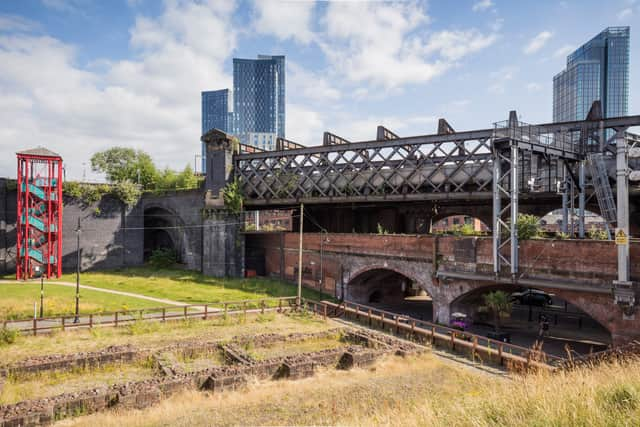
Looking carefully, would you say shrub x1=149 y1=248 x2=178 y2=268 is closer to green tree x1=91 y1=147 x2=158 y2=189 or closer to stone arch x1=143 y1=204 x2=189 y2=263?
stone arch x1=143 y1=204 x2=189 y2=263

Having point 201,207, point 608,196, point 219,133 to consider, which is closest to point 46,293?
point 201,207

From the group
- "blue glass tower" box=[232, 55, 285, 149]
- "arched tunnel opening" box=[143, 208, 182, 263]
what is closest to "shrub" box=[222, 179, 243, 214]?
"arched tunnel opening" box=[143, 208, 182, 263]

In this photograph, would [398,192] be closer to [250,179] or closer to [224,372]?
[250,179]

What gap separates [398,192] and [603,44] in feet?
523

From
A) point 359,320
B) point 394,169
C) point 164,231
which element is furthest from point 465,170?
point 164,231

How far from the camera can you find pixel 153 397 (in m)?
11.4

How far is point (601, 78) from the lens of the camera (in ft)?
467

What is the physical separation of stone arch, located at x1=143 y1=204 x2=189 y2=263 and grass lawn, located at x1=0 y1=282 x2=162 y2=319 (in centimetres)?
1278

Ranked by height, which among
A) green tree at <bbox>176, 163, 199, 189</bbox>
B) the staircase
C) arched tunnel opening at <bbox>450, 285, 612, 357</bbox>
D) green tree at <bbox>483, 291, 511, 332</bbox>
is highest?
green tree at <bbox>176, 163, 199, 189</bbox>

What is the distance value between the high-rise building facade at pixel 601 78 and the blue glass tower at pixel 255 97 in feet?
384

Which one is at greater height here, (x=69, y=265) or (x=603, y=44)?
(x=603, y=44)

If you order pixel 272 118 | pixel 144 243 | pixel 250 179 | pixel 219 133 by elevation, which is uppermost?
pixel 272 118

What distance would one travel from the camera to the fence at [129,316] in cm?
1939

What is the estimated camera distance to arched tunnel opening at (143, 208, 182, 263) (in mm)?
42156
